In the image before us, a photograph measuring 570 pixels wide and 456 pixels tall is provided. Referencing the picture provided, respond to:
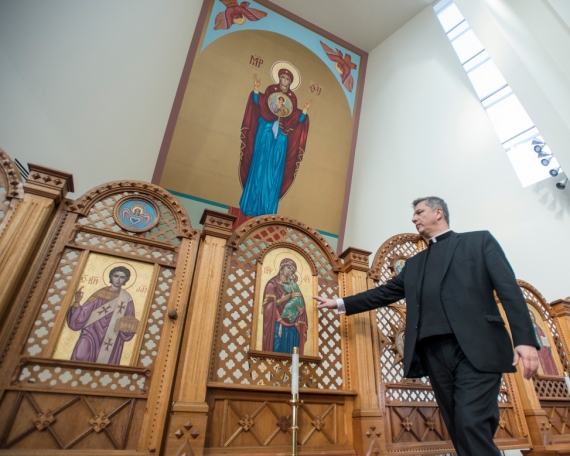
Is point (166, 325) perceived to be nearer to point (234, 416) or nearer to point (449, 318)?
point (234, 416)

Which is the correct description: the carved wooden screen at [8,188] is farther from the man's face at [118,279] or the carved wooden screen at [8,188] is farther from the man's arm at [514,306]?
the man's arm at [514,306]

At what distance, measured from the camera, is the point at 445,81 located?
6828 mm

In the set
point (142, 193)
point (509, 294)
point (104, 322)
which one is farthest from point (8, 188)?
point (509, 294)

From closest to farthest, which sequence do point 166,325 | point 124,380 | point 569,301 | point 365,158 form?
point 124,380 < point 166,325 < point 569,301 < point 365,158

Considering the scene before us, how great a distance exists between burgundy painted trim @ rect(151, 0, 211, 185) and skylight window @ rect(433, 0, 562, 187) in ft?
15.8

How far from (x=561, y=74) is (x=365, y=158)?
4.51 m

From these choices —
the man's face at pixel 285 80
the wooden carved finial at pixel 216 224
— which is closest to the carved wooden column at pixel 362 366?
the wooden carved finial at pixel 216 224

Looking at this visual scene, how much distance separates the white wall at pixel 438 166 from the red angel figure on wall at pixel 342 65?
0.52 metres

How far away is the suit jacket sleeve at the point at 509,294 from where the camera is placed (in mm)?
1584

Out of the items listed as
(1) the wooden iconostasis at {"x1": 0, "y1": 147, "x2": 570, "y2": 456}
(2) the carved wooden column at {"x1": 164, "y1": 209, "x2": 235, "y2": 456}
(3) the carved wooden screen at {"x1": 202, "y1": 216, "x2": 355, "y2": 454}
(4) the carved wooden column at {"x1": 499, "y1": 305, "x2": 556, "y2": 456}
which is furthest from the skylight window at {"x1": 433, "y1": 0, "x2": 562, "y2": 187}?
(2) the carved wooden column at {"x1": 164, "y1": 209, "x2": 235, "y2": 456}

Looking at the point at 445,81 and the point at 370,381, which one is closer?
the point at 370,381

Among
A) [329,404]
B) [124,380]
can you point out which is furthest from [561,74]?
[124,380]

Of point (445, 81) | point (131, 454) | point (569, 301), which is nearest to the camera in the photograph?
point (131, 454)

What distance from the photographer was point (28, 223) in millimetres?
2010
